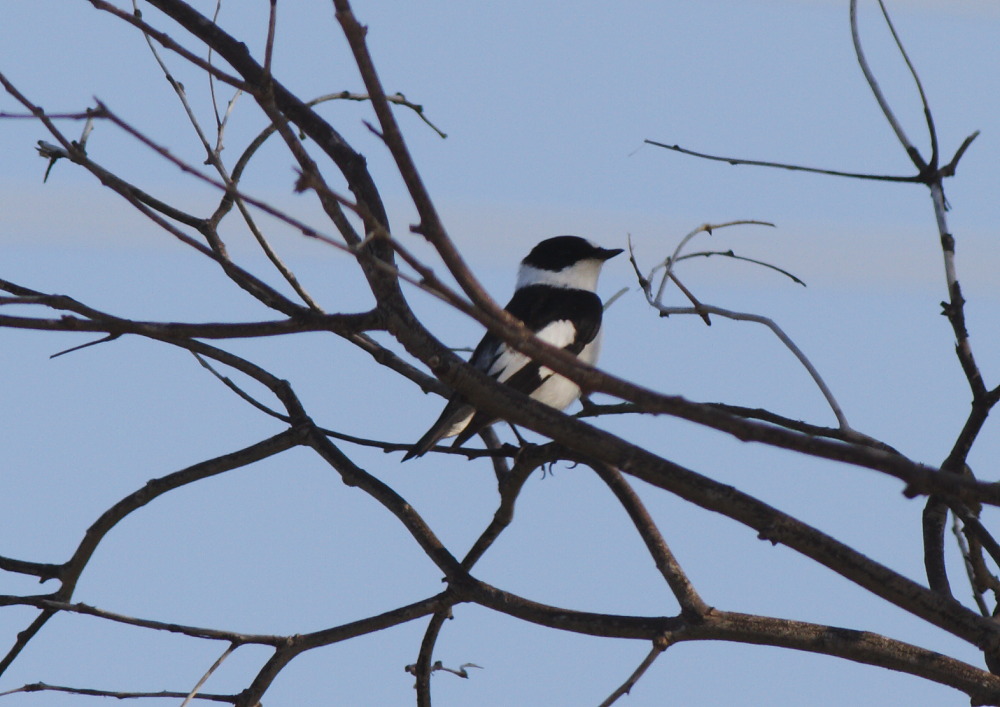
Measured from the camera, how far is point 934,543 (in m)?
3.42

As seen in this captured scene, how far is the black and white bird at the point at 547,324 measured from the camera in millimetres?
5371

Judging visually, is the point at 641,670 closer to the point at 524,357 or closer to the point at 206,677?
the point at 206,677

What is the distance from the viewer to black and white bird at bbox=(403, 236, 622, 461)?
5371 mm

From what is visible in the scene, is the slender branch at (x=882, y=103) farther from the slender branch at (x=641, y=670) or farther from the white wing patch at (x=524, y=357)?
the white wing patch at (x=524, y=357)

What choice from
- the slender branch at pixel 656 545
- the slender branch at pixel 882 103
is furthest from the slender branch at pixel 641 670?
the slender branch at pixel 882 103

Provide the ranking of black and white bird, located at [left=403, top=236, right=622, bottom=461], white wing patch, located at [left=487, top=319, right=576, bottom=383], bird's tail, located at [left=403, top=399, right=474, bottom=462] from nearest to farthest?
1. bird's tail, located at [left=403, top=399, right=474, bottom=462]
2. black and white bird, located at [left=403, top=236, right=622, bottom=461]
3. white wing patch, located at [left=487, top=319, right=576, bottom=383]

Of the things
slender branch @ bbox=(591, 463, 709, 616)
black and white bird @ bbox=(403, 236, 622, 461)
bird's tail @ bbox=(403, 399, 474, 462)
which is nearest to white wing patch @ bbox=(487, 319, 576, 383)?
black and white bird @ bbox=(403, 236, 622, 461)

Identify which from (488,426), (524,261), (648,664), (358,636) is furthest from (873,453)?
(524,261)

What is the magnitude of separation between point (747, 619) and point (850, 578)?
1.40 ft

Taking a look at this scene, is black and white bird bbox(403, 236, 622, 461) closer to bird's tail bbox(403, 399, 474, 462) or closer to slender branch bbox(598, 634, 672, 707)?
bird's tail bbox(403, 399, 474, 462)

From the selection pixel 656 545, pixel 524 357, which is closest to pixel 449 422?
pixel 524 357

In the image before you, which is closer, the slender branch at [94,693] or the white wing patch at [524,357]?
the slender branch at [94,693]

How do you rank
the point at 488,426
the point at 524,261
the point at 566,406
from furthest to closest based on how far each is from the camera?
the point at 524,261, the point at 566,406, the point at 488,426

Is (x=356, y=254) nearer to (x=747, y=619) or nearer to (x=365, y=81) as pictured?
(x=365, y=81)
